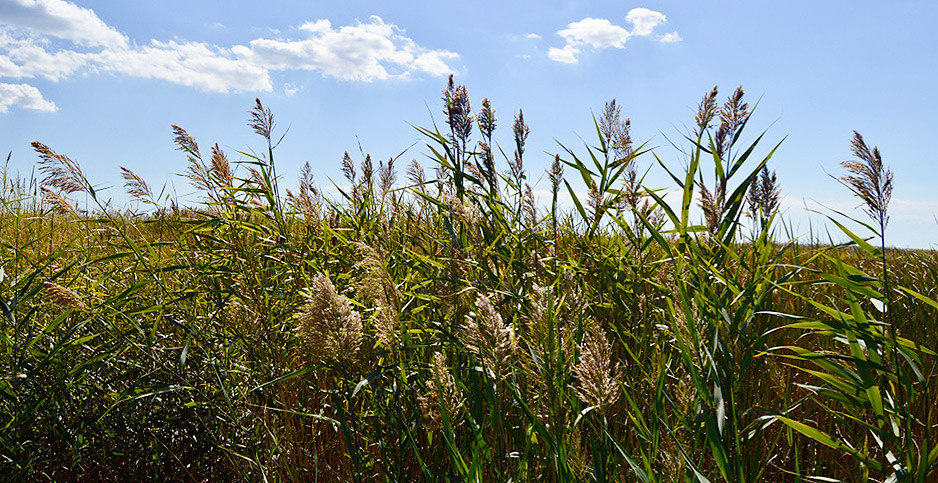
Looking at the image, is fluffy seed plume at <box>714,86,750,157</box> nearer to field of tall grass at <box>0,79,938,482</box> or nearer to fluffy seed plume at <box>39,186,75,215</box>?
field of tall grass at <box>0,79,938,482</box>

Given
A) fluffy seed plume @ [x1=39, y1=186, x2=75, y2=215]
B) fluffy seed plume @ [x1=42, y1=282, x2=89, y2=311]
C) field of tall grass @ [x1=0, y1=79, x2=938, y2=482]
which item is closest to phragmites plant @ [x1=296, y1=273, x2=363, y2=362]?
field of tall grass @ [x1=0, y1=79, x2=938, y2=482]

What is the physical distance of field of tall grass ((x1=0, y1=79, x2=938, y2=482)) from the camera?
1.37 meters

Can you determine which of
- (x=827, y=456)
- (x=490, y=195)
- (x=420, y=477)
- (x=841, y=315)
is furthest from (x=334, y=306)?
(x=827, y=456)

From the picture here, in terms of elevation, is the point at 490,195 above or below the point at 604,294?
above

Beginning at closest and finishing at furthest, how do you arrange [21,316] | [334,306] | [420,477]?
[334,306] < [420,477] < [21,316]

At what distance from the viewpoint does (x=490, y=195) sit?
2043mm

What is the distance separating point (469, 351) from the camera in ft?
5.11

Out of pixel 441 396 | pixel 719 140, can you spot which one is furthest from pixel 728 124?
pixel 441 396

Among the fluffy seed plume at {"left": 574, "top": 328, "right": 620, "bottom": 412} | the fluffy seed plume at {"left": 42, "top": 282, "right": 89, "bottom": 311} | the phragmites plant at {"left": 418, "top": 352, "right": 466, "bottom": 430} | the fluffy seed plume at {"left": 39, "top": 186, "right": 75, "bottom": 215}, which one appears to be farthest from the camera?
the fluffy seed plume at {"left": 39, "top": 186, "right": 75, "bottom": 215}

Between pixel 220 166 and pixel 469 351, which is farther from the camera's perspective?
pixel 220 166

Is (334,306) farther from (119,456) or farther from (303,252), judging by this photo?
(119,456)

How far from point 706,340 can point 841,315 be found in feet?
1.13

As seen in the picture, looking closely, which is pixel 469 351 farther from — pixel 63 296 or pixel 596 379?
pixel 63 296

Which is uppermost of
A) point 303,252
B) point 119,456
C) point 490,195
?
point 490,195
